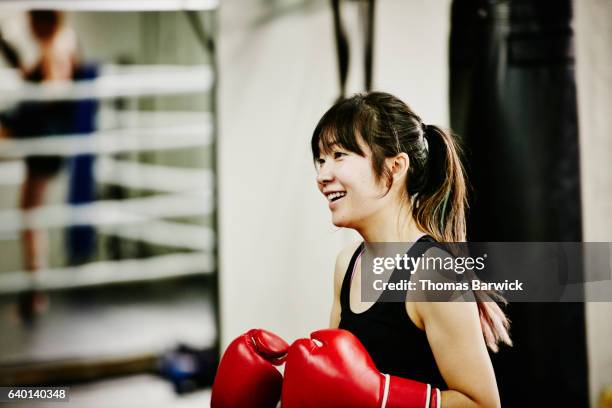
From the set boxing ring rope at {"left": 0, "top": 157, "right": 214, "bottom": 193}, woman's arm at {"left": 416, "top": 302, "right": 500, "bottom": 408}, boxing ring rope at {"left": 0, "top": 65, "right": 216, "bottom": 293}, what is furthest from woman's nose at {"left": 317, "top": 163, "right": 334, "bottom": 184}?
boxing ring rope at {"left": 0, "top": 157, "right": 214, "bottom": 193}

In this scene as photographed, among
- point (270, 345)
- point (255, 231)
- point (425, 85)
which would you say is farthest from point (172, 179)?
point (270, 345)

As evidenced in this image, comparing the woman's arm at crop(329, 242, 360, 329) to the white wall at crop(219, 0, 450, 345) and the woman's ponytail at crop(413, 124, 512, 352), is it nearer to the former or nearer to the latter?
the woman's ponytail at crop(413, 124, 512, 352)

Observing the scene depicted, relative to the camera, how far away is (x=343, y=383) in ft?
3.20

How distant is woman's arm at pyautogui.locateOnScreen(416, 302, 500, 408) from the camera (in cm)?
98

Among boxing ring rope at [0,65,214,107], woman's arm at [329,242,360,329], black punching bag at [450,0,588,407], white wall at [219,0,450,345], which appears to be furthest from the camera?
boxing ring rope at [0,65,214,107]

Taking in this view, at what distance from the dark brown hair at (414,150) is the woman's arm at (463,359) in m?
0.13

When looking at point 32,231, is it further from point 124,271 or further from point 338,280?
point 338,280

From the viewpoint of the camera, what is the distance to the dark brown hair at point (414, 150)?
1.10 meters

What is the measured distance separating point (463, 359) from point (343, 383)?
20 cm

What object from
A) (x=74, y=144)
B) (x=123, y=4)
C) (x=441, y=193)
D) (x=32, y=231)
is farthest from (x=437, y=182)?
(x=32, y=231)

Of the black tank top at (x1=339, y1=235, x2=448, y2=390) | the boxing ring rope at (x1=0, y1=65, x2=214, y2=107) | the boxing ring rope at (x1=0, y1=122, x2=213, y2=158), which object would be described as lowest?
the black tank top at (x1=339, y1=235, x2=448, y2=390)

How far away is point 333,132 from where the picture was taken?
3.72 ft

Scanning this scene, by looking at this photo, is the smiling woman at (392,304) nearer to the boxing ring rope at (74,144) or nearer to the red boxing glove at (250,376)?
the red boxing glove at (250,376)

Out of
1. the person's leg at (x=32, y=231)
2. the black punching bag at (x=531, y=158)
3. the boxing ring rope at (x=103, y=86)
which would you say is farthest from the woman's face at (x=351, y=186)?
the person's leg at (x=32, y=231)
